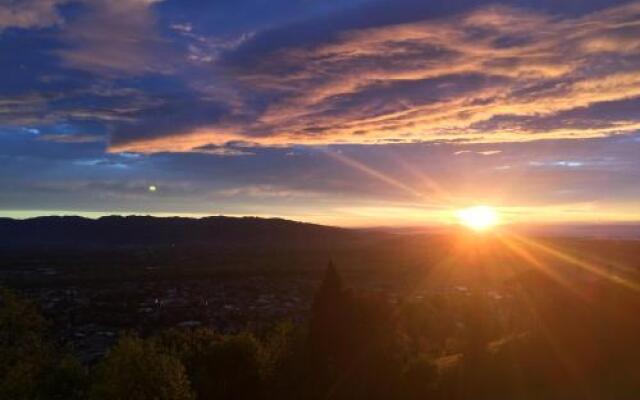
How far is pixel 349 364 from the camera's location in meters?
58.9

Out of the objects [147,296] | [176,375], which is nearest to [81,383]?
[176,375]

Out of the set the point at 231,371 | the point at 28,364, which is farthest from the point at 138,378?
the point at 231,371

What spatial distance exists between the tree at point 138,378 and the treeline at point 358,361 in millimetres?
170

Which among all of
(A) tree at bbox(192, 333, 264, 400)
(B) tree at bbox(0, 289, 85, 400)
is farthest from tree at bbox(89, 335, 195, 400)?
(A) tree at bbox(192, 333, 264, 400)

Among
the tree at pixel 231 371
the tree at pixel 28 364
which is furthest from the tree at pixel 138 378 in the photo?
the tree at pixel 231 371

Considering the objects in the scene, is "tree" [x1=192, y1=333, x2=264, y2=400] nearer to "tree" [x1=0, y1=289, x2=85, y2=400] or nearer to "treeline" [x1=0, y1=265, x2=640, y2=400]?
"treeline" [x1=0, y1=265, x2=640, y2=400]

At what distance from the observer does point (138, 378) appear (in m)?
44.6

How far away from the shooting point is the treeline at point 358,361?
167 feet

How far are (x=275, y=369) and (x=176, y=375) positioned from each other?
56.7 ft

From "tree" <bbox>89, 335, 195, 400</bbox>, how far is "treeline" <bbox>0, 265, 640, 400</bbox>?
170 millimetres

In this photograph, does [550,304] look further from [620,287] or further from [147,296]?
[147,296]

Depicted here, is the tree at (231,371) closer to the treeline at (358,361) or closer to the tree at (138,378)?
the treeline at (358,361)

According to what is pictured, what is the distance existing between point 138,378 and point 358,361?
22633mm

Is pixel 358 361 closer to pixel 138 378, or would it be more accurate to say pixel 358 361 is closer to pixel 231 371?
pixel 231 371
